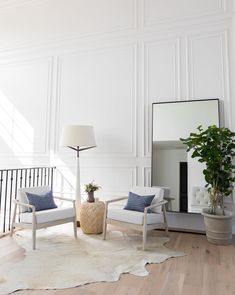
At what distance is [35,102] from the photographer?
201 inches

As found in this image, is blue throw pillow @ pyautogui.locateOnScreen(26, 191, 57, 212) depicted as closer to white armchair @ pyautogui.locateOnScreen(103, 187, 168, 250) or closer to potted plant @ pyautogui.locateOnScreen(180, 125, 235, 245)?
white armchair @ pyautogui.locateOnScreen(103, 187, 168, 250)

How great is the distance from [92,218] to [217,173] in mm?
1822

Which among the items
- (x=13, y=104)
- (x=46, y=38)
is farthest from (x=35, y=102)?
(x=46, y=38)

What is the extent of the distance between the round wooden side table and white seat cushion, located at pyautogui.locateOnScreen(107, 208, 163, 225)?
14.2 inches

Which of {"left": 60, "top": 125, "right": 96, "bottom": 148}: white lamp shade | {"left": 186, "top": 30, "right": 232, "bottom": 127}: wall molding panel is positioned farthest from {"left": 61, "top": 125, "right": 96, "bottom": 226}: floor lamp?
{"left": 186, "top": 30, "right": 232, "bottom": 127}: wall molding panel

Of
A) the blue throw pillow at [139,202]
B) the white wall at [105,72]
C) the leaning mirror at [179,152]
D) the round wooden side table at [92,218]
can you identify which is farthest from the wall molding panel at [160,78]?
the round wooden side table at [92,218]

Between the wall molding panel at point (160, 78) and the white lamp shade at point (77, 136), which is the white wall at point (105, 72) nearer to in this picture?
the wall molding panel at point (160, 78)

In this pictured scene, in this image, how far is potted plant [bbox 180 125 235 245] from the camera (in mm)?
3242

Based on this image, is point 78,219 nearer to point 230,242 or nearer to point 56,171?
point 56,171

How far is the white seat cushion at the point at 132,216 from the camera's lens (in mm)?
3084

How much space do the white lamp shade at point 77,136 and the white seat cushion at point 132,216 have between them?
1120 millimetres

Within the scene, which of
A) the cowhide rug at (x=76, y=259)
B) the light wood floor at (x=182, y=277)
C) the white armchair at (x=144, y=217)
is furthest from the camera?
the white armchair at (x=144, y=217)

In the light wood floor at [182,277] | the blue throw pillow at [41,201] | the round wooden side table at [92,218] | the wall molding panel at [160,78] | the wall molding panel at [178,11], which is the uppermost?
the wall molding panel at [178,11]

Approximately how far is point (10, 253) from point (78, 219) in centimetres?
129
